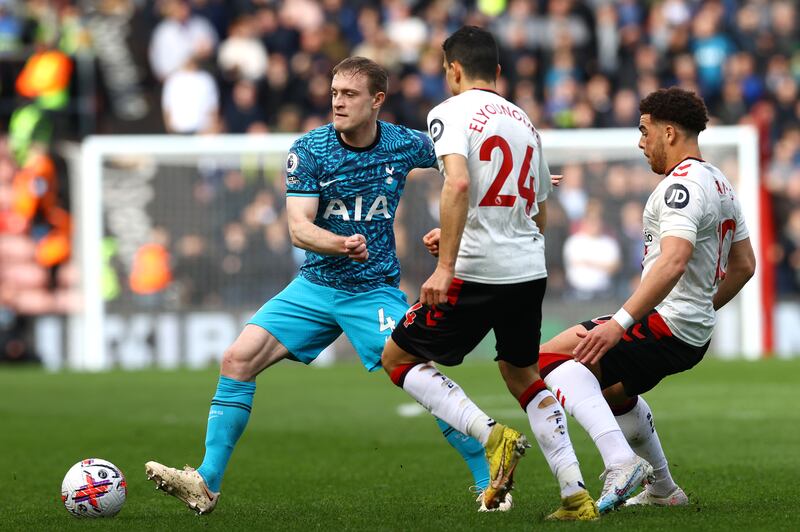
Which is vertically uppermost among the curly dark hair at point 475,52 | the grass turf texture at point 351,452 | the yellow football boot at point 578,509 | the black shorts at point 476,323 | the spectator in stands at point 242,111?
the spectator in stands at point 242,111

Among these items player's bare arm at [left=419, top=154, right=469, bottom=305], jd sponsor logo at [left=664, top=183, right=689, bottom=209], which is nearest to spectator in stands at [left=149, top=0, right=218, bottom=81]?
jd sponsor logo at [left=664, top=183, right=689, bottom=209]

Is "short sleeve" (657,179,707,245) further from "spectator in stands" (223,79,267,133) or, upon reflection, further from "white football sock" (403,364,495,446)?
"spectator in stands" (223,79,267,133)

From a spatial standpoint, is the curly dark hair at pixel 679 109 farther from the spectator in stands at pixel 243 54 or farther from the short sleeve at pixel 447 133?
the spectator in stands at pixel 243 54

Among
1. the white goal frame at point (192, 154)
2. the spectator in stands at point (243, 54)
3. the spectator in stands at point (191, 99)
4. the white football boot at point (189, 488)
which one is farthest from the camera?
the spectator in stands at point (243, 54)

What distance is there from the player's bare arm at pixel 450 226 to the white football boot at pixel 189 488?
1.63 metres

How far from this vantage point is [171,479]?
704 cm

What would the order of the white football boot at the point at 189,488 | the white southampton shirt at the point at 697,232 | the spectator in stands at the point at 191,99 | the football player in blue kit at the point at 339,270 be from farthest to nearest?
the spectator in stands at the point at 191,99 < the football player in blue kit at the point at 339,270 < the white football boot at the point at 189,488 < the white southampton shirt at the point at 697,232

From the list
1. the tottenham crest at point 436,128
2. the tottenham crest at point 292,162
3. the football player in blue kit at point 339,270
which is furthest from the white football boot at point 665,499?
the tottenham crest at point 292,162

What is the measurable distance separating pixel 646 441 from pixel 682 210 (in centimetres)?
133

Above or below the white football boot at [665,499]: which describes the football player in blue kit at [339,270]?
above

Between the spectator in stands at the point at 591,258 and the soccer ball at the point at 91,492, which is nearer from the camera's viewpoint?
the soccer ball at the point at 91,492

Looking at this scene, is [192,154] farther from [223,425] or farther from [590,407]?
[590,407]

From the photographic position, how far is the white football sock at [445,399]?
6.58 meters

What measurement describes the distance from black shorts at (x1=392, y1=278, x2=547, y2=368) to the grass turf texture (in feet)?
2.47
